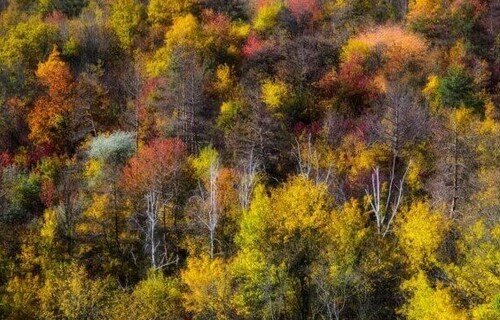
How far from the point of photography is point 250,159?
37719mm

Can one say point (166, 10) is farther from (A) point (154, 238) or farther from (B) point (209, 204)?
(A) point (154, 238)

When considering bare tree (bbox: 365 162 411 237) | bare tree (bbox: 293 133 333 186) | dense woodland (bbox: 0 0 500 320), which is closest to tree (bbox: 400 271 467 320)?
dense woodland (bbox: 0 0 500 320)

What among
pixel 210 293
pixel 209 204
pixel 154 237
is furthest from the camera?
pixel 154 237

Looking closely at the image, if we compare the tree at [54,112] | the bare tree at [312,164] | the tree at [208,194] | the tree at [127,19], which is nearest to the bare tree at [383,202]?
the bare tree at [312,164]

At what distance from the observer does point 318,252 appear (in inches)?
1282

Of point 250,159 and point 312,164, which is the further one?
point 312,164

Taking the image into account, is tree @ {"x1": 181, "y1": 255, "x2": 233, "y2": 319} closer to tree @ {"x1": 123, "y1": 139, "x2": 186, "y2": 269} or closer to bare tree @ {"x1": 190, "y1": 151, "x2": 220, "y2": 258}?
bare tree @ {"x1": 190, "y1": 151, "x2": 220, "y2": 258}

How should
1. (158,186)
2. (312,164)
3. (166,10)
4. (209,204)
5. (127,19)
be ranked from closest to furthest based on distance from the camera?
1. (209,204)
2. (158,186)
3. (312,164)
4. (127,19)
5. (166,10)

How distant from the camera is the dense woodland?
31.2 metres

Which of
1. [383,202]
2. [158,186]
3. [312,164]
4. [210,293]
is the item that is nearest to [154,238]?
[158,186]

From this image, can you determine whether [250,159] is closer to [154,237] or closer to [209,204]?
[209,204]

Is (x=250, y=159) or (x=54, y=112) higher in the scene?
(x=250, y=159)

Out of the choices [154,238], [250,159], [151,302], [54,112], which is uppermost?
[250,159]

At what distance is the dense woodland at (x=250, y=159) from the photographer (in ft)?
102
